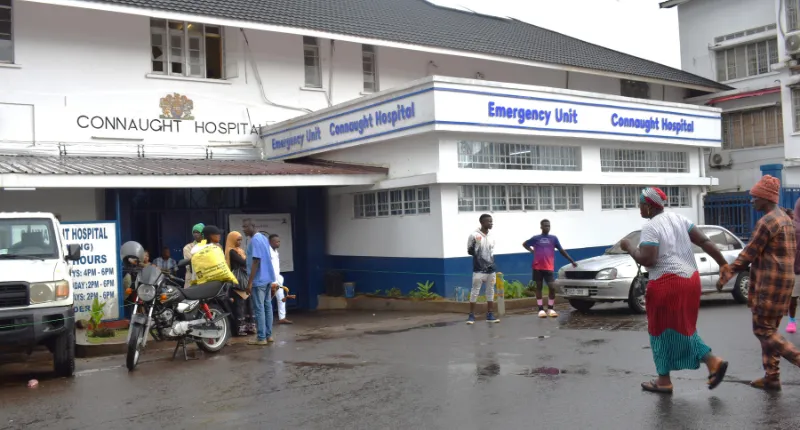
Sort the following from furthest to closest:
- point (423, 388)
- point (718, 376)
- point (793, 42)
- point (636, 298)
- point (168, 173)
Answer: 1. point (793, 42)
2. point (168, 173)
3. point (636, 298)
4. point (423, 388)
5. point (718, 376)

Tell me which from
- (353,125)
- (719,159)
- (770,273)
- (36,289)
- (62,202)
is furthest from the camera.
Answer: (719,159)

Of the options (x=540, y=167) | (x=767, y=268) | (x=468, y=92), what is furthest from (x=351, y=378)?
(x=540, y=167)

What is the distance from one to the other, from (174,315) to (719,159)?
831 inches

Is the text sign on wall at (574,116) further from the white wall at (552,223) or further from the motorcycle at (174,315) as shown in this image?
the motorcycle at (174,315)

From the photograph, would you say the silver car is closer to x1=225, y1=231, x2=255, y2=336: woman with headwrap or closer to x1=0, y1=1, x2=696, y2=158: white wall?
x1=225, y1=231, x2=255, y2=336: woman with headwrap

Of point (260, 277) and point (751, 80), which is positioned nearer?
point (260, 277)

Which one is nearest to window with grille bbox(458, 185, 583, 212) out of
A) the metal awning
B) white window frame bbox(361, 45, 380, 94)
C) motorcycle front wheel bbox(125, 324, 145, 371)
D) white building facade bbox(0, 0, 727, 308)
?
white building facade bbox(0, 0, 727, 308)

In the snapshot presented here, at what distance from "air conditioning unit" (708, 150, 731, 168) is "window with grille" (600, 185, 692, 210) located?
21.2 ft

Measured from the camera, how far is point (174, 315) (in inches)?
403

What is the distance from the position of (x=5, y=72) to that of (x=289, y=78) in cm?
622

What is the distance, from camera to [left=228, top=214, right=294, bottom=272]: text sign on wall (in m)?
17.9

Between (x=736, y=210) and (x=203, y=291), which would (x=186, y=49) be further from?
(x=736, y=210)

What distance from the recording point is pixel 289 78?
19219 mm

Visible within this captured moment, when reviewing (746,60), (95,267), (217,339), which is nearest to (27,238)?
(217,339)
